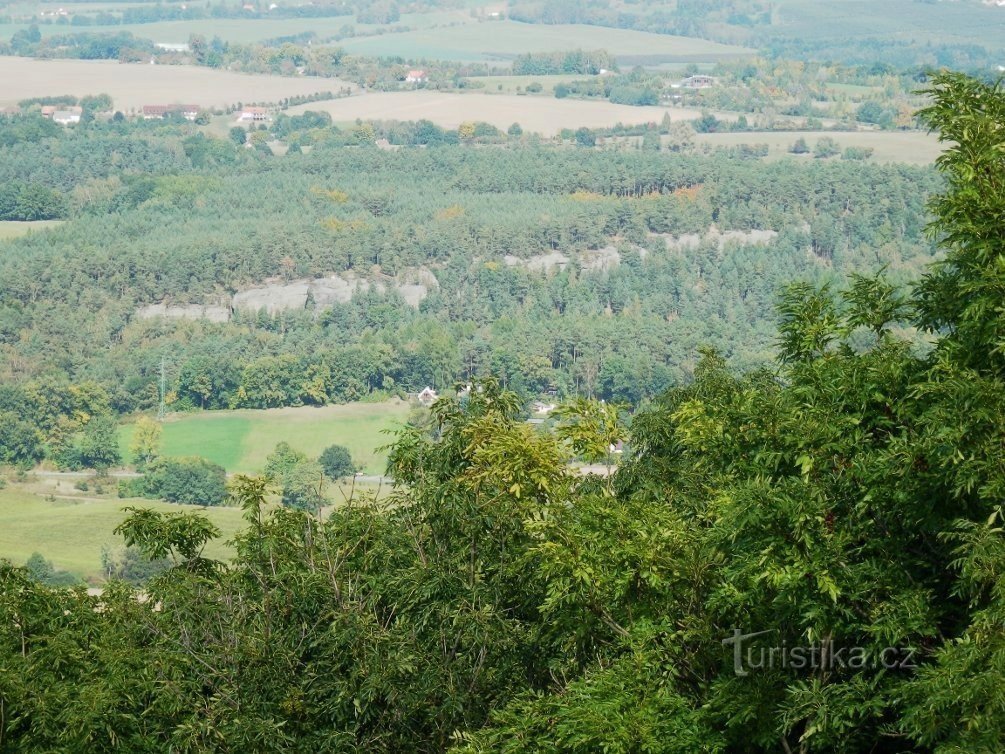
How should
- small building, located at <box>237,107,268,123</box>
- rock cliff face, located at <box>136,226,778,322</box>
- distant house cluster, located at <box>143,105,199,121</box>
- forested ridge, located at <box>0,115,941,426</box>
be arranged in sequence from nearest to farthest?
forested ridge, located at <box>0,115,941,426</box> → rock cliff face, located at <box>136,226,778,322</box> → small building, located at <box>237,107,268,123</box> → distant house cluster, located at <box>143,105,199,121</box>

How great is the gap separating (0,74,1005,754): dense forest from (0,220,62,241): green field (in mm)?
91864

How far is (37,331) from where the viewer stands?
260 feet

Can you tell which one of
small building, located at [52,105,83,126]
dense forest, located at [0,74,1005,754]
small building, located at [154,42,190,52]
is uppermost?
dense forest, located at [0,74,1005,754]

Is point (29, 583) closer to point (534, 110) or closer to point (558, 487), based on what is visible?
point (558, 487)

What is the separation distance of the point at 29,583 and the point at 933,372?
840 cm

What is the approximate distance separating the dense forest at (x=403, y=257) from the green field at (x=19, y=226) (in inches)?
53.6

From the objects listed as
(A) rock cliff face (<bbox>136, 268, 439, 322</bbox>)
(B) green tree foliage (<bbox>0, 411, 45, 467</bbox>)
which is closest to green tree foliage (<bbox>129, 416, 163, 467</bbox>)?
(B) green tree foliage (<bbox>0, 411, 45, 467</bbox>)

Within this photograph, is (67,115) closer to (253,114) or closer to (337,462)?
(253,114)

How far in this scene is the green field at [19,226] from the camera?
104m

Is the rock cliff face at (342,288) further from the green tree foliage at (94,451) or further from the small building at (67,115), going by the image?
the small building at (67,115)

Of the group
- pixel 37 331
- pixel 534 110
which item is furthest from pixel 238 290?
pixel 534 110

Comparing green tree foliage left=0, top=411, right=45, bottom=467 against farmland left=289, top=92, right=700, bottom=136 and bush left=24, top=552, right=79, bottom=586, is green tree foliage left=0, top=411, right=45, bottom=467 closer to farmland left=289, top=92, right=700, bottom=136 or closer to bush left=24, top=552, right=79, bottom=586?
bush left=24, top=552, right=79, bottom=586

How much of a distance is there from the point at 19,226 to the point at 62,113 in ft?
129

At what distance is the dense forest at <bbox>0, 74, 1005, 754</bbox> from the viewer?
29.6 feet
